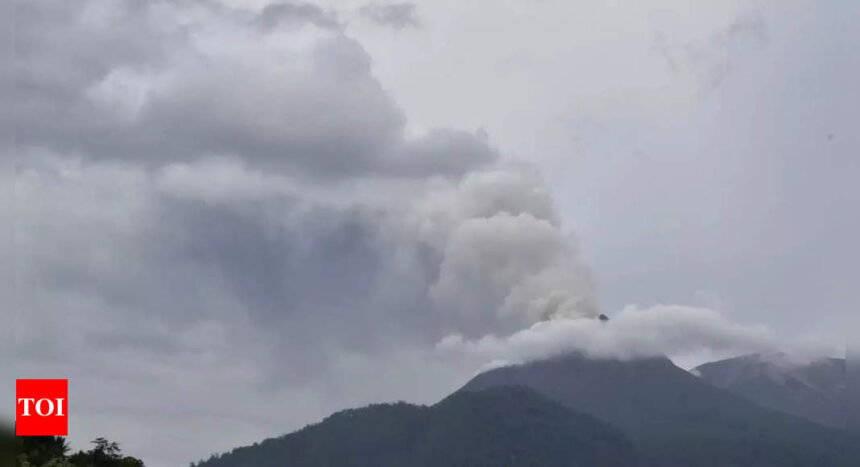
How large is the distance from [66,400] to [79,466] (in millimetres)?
77471

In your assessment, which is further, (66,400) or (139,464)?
(139,464)

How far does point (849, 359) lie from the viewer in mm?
82312

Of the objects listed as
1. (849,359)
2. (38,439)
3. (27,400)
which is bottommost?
(27,400)

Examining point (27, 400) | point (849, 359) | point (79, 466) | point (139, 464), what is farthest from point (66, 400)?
point (139, 464)

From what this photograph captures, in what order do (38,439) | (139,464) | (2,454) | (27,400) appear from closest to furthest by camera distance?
(2,454) → (27,400) → (38,439) → (139,464)

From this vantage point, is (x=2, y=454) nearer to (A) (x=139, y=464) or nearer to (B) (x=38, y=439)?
(B) (x=38, y=439)

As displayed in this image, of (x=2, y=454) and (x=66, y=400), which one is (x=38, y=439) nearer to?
(x=66, y=400)

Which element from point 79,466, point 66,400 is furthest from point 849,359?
point 79,466

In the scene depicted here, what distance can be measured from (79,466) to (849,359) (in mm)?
72930

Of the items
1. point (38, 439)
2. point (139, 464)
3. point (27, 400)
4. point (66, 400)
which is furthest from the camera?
point (139, 464)

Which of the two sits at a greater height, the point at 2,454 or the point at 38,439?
the point at 38,439

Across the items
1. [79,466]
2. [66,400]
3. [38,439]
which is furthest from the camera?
[79,466]

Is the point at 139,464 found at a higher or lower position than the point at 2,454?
higher

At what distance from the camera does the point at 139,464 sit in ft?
391
